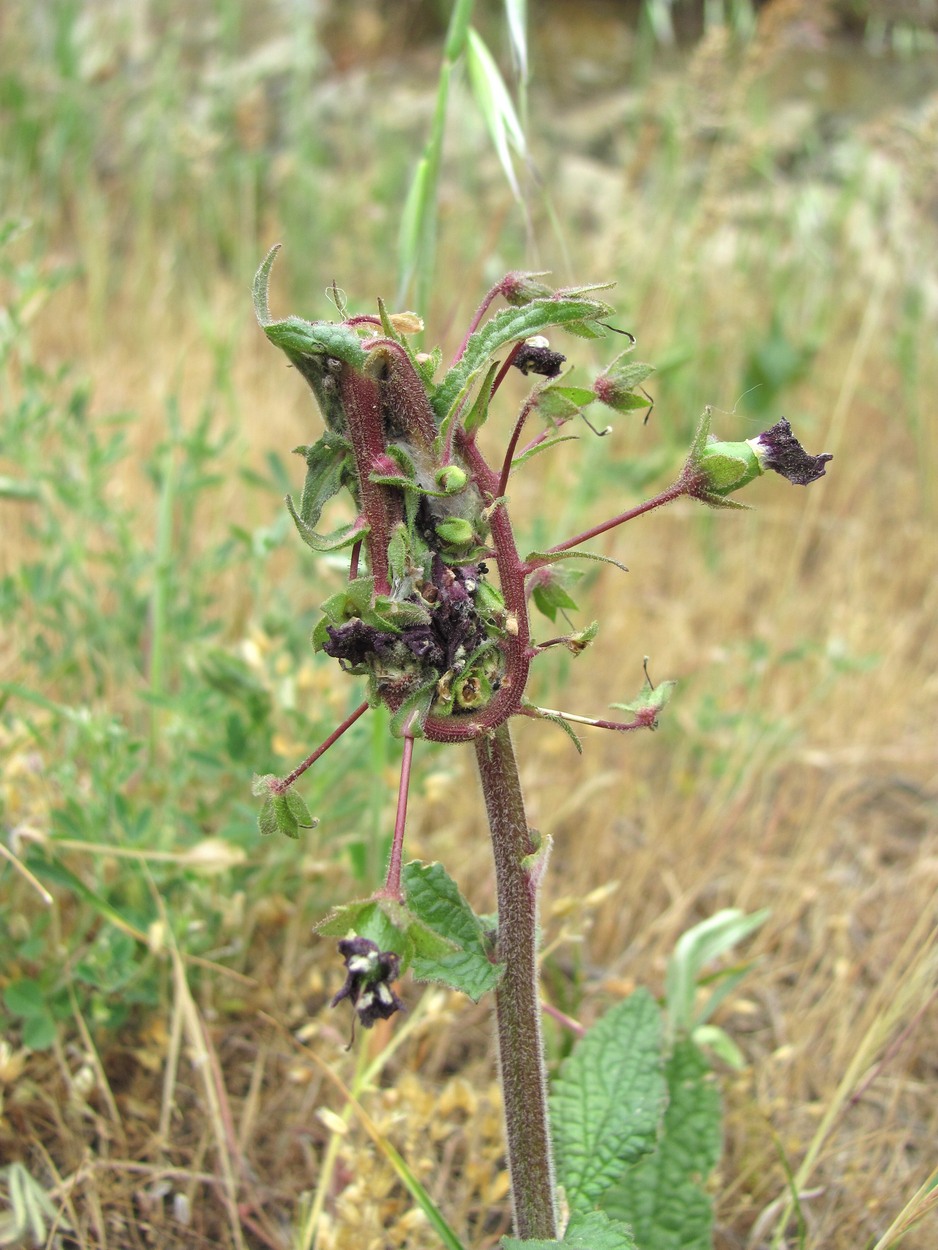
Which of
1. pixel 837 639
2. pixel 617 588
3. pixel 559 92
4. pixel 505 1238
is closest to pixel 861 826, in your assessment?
pixel 837 639

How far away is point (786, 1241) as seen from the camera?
4.42ft

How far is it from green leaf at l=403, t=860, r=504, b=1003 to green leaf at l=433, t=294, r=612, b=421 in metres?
0.42

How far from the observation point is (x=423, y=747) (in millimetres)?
1732

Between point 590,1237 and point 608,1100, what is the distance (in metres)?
0.24

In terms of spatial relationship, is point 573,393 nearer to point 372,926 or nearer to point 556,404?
point 556,404

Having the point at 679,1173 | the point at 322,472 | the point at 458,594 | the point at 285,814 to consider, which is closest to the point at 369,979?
the point at 285,814

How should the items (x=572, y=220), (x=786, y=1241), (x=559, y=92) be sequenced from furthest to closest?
(x=559, y=92), (x=572, y=220), (x=786, y=1241)

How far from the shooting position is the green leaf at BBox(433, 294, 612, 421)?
0.84m

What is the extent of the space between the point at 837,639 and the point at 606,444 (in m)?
0.64

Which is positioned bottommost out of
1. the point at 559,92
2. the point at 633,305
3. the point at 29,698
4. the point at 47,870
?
the point at 47,870

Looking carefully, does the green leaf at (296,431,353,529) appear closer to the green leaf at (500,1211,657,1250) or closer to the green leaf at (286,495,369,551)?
the green leaf at (286,495,369,551)

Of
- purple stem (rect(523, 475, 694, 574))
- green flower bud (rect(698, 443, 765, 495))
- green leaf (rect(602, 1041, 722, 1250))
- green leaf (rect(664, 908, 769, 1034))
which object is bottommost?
green leaf (rect(602, 1041, 722, 1250))

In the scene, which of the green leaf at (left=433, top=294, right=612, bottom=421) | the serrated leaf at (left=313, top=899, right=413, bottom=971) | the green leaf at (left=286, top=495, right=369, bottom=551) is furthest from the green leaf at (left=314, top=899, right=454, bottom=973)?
the green leaf at (left=433, top=294, right=612, bottom=421)

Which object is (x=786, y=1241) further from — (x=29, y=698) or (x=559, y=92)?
(x=559, y=92)
